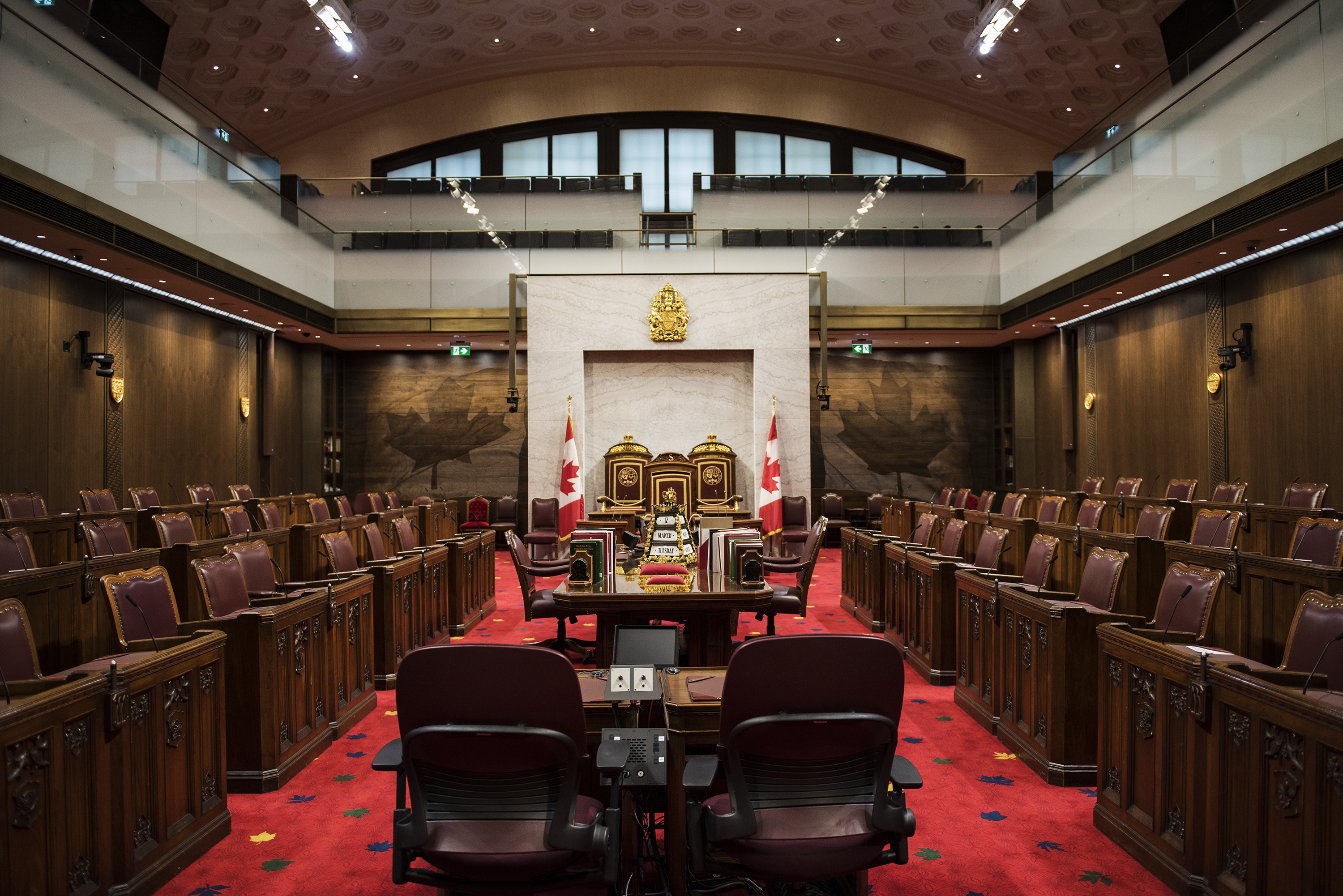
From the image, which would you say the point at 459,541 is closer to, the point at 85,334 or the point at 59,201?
the point at 59,201

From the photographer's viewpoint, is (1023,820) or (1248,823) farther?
(1023,820)

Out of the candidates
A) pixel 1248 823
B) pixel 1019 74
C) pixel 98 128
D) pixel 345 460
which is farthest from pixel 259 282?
pixel 1019 74

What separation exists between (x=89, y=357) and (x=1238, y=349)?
40.9 feet

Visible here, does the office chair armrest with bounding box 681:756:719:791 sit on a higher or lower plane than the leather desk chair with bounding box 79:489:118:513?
lower

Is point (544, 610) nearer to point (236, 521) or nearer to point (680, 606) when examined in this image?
point (680, 606)

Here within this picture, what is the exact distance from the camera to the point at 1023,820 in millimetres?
3127

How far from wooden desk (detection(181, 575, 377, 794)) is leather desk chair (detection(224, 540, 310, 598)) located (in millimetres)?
364

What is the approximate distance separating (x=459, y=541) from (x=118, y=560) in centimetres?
250

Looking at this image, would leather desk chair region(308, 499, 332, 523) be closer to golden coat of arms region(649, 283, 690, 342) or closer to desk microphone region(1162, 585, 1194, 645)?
golden coat of arms region(649, 283, 690, 342)

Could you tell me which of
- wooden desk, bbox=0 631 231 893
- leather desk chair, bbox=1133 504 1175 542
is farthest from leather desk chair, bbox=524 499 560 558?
wooden desk, bbox=0 631 231 893

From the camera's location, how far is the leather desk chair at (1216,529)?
5.50 metres

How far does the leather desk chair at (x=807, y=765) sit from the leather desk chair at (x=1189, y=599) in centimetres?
168

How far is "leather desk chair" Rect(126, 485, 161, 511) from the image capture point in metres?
8.96

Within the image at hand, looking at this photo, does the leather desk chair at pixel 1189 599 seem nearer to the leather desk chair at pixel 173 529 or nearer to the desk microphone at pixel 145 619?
the desk microphone at pixel 145 619
